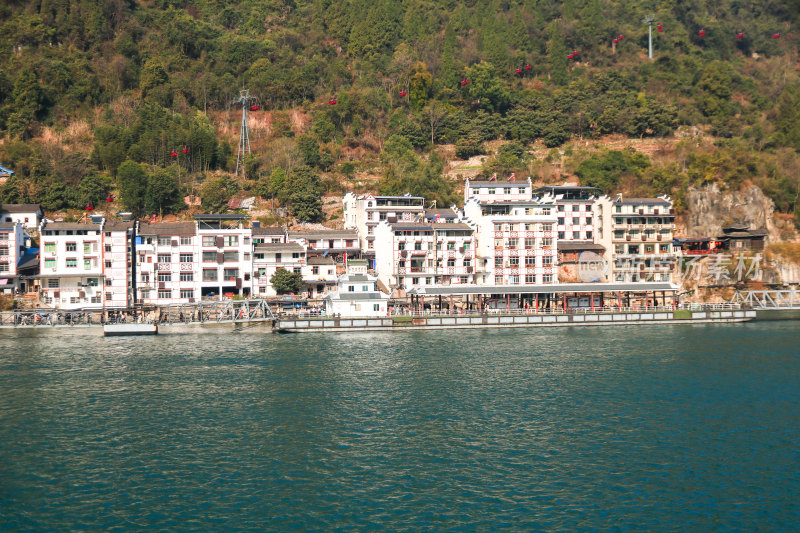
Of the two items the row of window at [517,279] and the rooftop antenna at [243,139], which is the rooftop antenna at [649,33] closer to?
the row of window at [517,279]

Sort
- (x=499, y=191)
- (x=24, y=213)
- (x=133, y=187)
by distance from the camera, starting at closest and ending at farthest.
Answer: (x=24, y=213), (x=133, y=187), (x=499, y=191)

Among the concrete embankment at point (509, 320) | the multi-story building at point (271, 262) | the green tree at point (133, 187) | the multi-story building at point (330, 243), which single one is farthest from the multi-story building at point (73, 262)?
the concrete embankment at point (509, 320)

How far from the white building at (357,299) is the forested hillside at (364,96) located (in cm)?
2263

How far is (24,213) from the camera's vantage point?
91875mm

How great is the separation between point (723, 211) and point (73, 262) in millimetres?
85888

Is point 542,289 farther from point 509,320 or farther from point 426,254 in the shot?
point 426,254

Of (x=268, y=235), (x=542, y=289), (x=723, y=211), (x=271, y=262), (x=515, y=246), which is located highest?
(x=723, y=211)

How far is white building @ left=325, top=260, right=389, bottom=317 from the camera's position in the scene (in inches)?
3078

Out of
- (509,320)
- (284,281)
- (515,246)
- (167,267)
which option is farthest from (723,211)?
(167,267)

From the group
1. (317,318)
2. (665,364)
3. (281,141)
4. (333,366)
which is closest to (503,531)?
(333,366)

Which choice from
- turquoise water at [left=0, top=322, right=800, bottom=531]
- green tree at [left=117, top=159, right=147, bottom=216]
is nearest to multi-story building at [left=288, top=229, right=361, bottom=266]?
green tree at [left=117, top=159, right=147, bottom=216]

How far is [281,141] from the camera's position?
366ft

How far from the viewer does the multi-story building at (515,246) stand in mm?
90062

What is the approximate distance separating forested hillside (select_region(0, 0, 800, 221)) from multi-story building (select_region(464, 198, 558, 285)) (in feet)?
57.2
